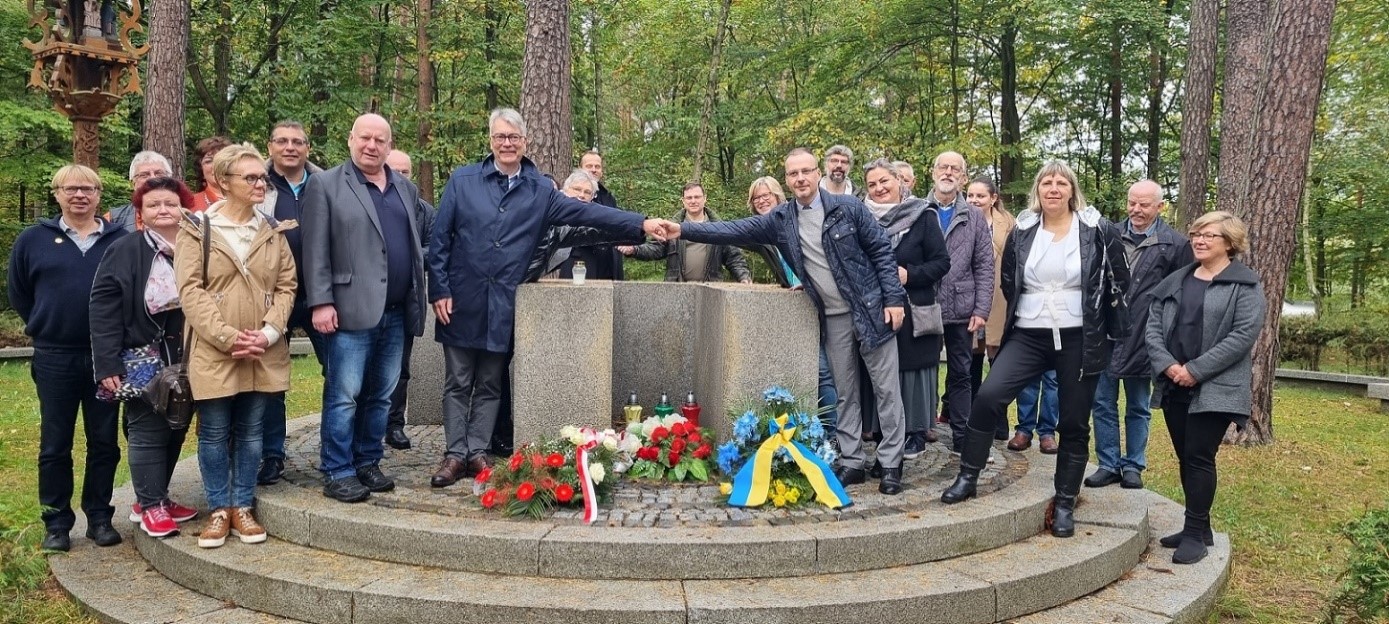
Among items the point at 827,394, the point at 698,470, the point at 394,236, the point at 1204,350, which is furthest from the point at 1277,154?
the point at 394,236

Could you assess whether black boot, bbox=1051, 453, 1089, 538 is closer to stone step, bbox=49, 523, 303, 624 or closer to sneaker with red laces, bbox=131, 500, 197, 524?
stone step, bbox=49, 523, 303, 624

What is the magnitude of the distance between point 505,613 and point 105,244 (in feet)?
8.80

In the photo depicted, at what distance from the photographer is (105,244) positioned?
429cm

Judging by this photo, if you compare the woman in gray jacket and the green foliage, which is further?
the woman in gray jacket

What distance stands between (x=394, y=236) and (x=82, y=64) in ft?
12.8

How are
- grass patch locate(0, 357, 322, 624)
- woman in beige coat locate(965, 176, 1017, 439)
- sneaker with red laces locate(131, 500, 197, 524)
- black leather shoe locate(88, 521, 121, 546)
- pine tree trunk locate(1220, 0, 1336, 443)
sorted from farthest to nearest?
1. pine tree trunk locate(1220, 0, 1336, 443)
2. woman in beige coat locate(965, 176, 1017, 439)
3. black leather shoe locate(88, 521, 121, 546)
4. sneaker with red laces locate(131, 500, 197, 524)
5. grass patch locate(0, 357, 322, 624)

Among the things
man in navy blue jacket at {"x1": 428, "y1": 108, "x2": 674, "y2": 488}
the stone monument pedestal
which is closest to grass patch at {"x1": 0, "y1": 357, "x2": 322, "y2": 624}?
man in navy blue jacket at {"x1": 428, "y1": 108, "x2": 674, "y2": 488}

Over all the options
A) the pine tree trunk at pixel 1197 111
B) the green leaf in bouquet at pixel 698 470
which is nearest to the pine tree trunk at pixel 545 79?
the green leaf in bouquet at pixel 698 470

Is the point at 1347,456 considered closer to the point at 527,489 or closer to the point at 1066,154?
the point at 527,489

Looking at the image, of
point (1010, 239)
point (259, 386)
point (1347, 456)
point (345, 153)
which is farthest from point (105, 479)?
point (345, 153)

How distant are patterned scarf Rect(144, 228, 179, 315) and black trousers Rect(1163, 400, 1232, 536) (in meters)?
4.78

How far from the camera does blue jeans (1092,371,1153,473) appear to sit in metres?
5.49

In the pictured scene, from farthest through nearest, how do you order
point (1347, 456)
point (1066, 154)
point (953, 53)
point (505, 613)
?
1. point (1066, 154)
2. point (953, 53)
3. point (1347, 456)
4. point (505, 613)

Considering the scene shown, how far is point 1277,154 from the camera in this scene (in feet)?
23.7
